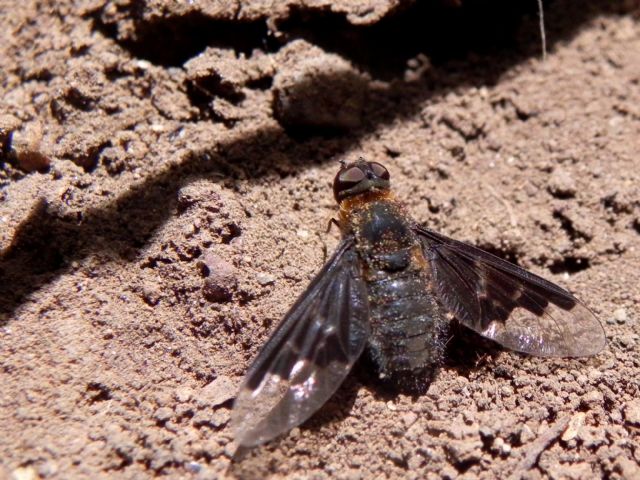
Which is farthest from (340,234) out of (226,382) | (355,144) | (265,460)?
(265,460)

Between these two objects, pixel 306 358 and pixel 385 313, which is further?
pixel 385 313

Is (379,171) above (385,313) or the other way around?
above

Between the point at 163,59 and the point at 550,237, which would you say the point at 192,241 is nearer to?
the point at 163,59

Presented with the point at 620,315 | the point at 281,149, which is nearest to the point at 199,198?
the point at 281,149

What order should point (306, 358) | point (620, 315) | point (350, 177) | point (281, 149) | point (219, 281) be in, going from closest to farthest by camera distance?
point (306, 358) → point (219, 281) → point (620, 315) → point (350, 177) → point (281, 149)

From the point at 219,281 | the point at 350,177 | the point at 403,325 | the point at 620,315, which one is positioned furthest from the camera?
the point at 350,177

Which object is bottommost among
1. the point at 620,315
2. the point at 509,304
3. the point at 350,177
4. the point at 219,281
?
the point at 620,315

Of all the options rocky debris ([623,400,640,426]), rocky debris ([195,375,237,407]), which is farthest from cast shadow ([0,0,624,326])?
rocky debris ([623,400,640,426])

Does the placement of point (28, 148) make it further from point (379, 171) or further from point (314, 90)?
point (379, 171)
